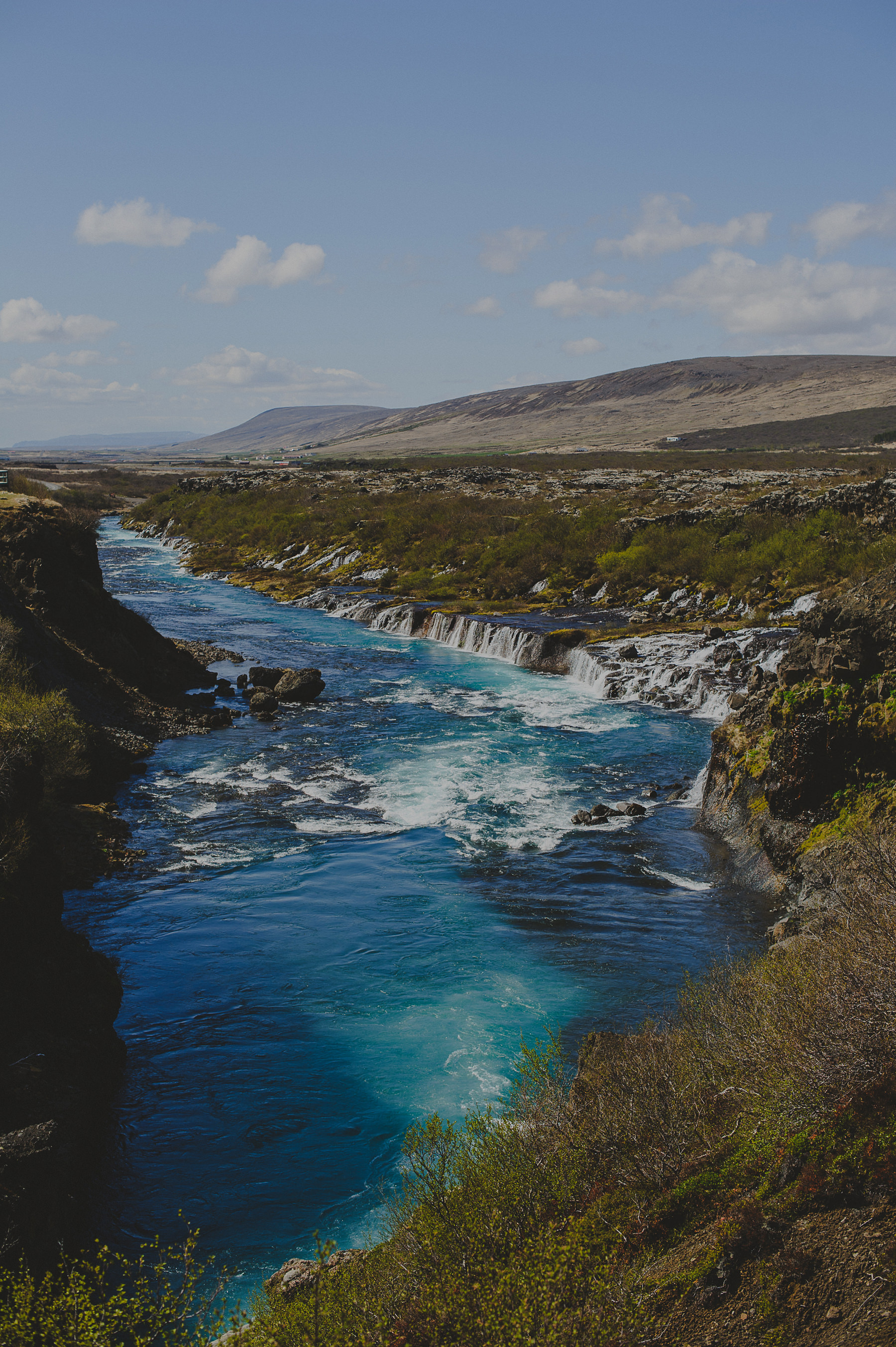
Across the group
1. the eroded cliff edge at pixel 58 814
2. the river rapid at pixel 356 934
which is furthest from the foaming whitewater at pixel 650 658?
the eroded cliff edge at pixel 58 814

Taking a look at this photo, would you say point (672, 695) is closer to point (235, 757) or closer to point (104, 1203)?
point (235, 757)

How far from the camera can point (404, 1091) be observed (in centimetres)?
1026

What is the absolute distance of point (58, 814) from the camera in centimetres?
1655

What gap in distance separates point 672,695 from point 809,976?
64.8 feet

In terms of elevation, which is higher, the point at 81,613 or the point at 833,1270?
the point at 81,613

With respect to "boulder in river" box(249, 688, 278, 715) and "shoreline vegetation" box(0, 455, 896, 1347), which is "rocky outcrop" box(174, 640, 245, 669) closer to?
"boulder in river" box(249, 688, 278, 715)

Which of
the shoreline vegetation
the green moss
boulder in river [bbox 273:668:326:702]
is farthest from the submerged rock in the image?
boulder in river [bbox 273:668:326:702]

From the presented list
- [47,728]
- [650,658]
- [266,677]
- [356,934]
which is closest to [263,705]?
[266,677]

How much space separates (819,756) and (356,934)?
8.15 meters

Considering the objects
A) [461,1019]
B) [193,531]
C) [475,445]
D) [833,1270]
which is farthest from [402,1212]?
[475,445]

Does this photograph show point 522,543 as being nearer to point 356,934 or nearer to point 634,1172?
point 356,934

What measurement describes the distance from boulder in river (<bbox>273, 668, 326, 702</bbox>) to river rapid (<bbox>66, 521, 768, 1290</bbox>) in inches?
71.3

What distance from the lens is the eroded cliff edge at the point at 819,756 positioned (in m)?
13.0

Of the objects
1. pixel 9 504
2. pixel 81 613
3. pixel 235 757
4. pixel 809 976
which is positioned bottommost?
pixel 235 757
